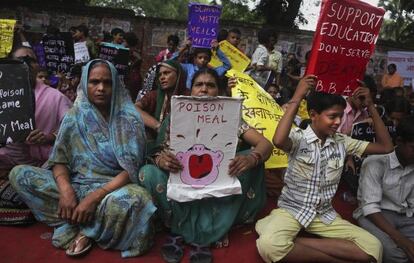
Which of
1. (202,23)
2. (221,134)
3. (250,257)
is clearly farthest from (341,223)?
(202,23)

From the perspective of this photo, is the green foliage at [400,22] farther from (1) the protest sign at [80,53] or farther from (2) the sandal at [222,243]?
(2) the sandal at [222,243]

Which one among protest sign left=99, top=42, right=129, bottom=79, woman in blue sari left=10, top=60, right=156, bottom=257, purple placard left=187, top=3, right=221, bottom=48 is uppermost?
purple placard left=187, top=3, right=221, bottom=48

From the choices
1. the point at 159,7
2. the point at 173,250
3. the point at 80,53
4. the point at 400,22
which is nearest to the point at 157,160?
the point at 173,250

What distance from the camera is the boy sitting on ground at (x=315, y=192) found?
304 cm

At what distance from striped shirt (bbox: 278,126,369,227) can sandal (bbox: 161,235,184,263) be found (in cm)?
78

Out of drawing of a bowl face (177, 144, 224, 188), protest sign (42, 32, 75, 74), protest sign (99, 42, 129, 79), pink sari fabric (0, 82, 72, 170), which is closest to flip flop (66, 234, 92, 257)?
drawing of a bowl face (177, 144, 224, 188)

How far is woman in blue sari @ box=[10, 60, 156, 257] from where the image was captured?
306 cm

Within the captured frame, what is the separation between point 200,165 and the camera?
311 cm

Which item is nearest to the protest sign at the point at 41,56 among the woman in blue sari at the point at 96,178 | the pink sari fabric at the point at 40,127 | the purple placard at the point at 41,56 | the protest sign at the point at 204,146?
the purple placard at the point at 41,56

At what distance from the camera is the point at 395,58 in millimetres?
11617

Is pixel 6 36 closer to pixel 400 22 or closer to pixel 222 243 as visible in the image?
pixel 222 243

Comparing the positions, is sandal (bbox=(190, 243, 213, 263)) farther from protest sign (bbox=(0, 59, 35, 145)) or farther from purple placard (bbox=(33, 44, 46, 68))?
purple placard (bbox=(33, 44, 46, 68))

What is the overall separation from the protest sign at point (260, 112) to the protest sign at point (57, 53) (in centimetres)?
266

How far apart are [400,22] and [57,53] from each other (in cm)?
2156
